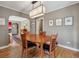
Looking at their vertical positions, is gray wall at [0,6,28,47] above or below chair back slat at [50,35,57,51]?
above

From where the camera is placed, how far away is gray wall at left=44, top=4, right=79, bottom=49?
238 cm

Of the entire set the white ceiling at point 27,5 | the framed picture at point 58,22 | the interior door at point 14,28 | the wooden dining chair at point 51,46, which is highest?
the white ceiling at point 27,5

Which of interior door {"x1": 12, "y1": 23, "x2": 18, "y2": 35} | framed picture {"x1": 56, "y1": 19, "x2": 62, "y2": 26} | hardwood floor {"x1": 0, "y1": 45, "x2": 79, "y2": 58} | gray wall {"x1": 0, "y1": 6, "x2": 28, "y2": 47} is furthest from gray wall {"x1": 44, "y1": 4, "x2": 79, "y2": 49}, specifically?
gray wall {"x1": 0, "y1": 6, "x2": 28, "y2": 47}

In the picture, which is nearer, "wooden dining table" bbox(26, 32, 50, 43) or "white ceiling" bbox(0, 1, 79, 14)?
"white ceiling" bbox(0, 1, 79, 14)

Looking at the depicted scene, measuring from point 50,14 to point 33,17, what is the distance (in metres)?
0.48

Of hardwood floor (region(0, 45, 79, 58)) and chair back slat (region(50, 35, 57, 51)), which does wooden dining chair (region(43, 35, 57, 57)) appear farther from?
hardwood floor (region(0, 45, 79, 58))

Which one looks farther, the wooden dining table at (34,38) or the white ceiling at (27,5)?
the wooden dining table at (34,38)

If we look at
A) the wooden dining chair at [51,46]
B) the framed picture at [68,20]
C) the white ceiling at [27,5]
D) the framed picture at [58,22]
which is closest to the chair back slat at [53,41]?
the wooden dining chair at [51,46]

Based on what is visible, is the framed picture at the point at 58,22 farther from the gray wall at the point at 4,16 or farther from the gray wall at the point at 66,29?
the gray wall at the point at 4,16

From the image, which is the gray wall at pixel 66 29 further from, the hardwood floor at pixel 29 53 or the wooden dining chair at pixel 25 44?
the wooden dining chair at pixel 25 44

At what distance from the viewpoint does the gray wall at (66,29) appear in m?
2.38

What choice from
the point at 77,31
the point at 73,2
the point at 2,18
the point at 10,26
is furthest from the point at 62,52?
the point at 2,18

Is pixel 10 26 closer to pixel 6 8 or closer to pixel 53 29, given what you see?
pixel 6 8

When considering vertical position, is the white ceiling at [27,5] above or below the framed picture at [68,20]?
above
